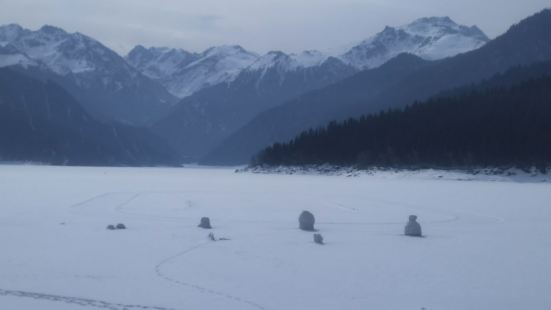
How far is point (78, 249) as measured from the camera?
19.3 meters

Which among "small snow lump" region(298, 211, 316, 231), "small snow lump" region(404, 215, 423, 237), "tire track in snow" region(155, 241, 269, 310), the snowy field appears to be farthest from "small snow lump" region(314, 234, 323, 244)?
"tire track in snow" region(155, 241, 269, 310)

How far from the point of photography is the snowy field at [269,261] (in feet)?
45.5

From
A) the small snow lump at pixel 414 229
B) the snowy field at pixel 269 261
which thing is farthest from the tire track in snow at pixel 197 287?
the small snow lump at pixel 414 229

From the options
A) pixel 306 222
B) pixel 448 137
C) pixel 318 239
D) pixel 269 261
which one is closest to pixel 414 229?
pixel 318 239

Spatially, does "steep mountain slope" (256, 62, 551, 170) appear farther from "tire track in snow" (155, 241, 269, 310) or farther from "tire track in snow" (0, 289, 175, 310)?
"tire track in snow" (0, 289, 175, 310)

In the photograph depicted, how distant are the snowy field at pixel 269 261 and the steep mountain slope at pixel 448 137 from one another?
4540cm

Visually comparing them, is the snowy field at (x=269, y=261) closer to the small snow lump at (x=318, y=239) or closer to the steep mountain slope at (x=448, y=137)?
the small snow lump at (x=318, y=239)

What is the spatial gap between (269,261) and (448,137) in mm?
68666

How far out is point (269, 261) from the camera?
17.9 m

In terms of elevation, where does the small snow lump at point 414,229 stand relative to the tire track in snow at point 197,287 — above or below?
above

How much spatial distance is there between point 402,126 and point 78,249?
80154 mm

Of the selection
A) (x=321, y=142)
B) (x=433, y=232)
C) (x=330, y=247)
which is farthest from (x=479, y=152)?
(x=330, y=247)

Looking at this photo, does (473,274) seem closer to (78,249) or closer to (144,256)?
(144,256)

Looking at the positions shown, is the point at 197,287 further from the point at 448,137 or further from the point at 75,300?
the point at 448,137
